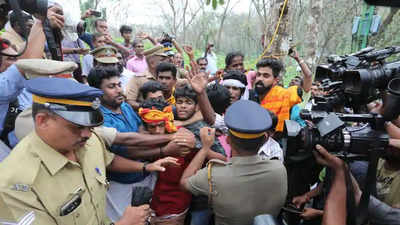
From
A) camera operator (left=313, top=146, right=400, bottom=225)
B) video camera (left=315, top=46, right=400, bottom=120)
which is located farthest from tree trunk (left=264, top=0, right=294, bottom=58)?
camera operator (left=313, top=146, right=400, bottom=225)

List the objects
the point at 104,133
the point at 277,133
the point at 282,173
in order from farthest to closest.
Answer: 1. the point at 277,133
2. the point at 104,133
3. the point at 282,173

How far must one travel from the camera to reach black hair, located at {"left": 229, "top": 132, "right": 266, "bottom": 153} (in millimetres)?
1713

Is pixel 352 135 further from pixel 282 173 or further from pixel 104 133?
pixel 104 133

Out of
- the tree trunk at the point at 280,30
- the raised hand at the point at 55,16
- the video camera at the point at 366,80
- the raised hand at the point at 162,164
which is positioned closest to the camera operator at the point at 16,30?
the raised hand at the point at 55,16

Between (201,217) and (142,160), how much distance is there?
0.76 meters

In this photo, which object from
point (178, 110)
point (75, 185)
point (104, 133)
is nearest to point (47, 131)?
point (75, 185)

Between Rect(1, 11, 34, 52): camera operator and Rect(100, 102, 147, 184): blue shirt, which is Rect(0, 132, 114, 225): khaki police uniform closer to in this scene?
Rect(100, 102, 147, 184): blue shirt

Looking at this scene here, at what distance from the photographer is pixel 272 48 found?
196 inches

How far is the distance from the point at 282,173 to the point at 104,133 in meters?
1.33

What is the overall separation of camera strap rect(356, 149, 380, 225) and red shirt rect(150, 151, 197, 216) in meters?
1.28

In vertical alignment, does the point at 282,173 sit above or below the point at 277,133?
above

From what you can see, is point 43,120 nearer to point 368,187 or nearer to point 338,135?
point 338,135

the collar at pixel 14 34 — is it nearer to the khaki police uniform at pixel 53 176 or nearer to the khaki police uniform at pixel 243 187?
the khaki police uniform at pixel 53 176

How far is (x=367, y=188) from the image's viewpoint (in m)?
1.53
